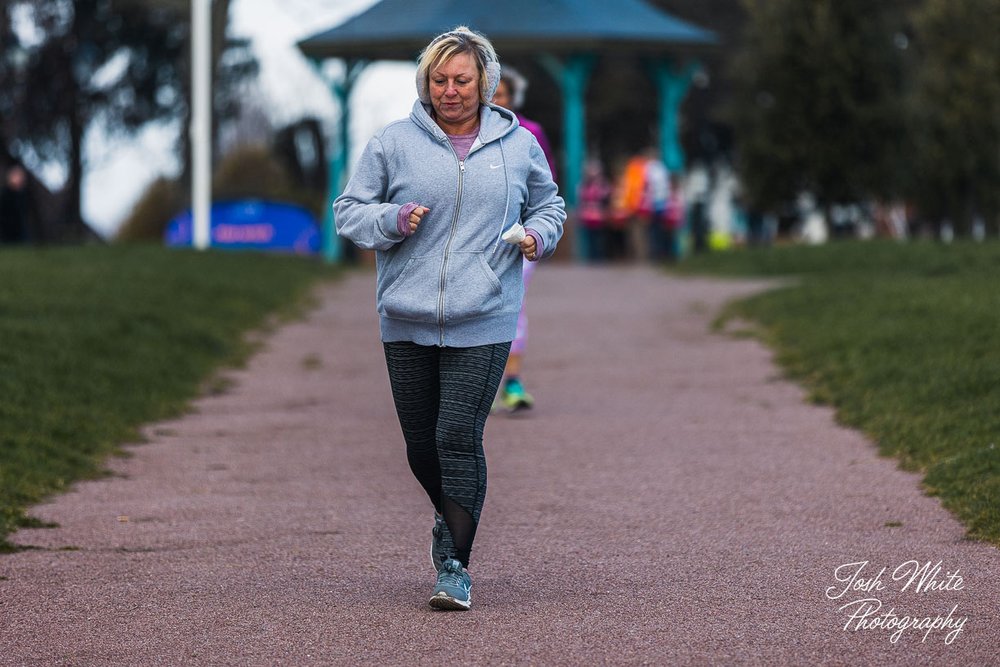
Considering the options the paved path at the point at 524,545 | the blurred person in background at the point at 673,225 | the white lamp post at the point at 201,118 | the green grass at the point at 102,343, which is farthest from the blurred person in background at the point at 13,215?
the paved path at the point at 524,545

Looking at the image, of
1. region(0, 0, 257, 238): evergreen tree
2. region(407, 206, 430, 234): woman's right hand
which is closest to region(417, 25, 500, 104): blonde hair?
region(407, 206, 430, 234): woman's right hand

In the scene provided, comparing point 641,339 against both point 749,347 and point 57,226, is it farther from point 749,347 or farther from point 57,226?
point 57,226

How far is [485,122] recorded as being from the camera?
5930mm

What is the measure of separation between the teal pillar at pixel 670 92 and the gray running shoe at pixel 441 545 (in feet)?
72.4

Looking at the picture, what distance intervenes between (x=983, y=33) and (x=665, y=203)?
5.69 m

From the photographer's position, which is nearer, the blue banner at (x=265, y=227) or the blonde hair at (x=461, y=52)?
the blonde hair at (x=461, y=52)

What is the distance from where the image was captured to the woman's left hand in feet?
19.0

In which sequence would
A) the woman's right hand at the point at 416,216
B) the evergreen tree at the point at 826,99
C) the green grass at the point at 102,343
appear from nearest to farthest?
the woman's right hand at the point at 416,216 < the green grass at the point at 102,343 < the evergreen tree at the point at 826,99

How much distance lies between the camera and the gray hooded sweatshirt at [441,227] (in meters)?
5.82

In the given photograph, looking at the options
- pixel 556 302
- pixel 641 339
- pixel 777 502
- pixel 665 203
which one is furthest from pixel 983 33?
pixel 777 502

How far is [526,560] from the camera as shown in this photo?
662cm

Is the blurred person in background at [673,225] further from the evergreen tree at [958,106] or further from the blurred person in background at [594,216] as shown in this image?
the evergreen tree at [958,106]

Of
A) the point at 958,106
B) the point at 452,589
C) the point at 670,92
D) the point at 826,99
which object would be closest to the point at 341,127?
the point at 670,92

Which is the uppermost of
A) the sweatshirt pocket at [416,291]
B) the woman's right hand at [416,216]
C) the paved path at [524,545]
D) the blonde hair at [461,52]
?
the blonde hair at [461,52]
